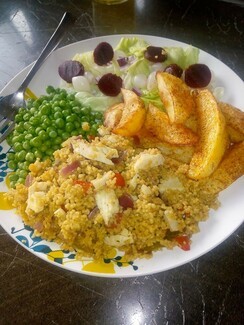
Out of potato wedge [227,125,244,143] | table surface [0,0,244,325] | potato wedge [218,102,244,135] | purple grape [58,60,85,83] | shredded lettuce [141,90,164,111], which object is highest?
purple grape [58,60,85,83]

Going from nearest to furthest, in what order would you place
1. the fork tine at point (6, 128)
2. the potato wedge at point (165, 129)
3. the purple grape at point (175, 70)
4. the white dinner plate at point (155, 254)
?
the white dinner plate at point (155, 254) → the potato wedge at point (165, 129) → the fork tine at point (6, 128) → the purple grape at point (175, 70)

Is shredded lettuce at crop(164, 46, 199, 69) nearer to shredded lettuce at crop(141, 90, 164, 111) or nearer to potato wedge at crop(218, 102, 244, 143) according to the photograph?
shredded lettuce at crop(141, 90, 164, 111)

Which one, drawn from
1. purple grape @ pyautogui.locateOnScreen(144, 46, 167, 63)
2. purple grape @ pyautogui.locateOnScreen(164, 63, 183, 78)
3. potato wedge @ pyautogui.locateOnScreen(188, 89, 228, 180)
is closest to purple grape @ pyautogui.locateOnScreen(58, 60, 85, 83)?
purple grape @ pyautogui.locateOnScreen(144, 46, 167, 63)

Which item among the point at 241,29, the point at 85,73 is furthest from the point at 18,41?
the point at 241,29

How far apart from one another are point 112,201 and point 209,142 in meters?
0.64

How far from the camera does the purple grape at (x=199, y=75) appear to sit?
8.38 ft

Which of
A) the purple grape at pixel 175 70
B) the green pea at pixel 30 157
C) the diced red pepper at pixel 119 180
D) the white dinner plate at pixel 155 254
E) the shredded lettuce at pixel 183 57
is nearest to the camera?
the white dinner plate at pixel 155 254

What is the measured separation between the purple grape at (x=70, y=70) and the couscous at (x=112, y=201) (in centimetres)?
71

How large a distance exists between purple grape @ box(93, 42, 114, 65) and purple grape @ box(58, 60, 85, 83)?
119 mm

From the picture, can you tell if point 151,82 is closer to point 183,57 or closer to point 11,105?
point 183,57

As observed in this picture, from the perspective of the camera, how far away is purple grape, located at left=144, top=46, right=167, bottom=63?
2.70 metres

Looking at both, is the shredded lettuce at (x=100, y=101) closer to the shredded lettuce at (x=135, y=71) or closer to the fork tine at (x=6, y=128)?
the shredded lettuce at (x=135, y=71)

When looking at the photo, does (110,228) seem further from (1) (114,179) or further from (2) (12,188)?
(2) (12,188)

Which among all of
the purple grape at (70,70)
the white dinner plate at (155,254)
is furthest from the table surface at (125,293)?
the purple grape at (70,70)
